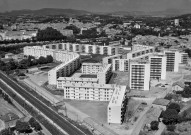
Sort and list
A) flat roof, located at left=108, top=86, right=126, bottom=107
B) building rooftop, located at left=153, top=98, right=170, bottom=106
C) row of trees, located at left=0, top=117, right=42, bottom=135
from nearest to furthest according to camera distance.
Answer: row of trees, located at left=0, top=117, right=42, bottom=135 < flat roof, located at left=108, top=86, right=126, bottom=107 < building rooftop, located at left=153, top=98, right=170, bottom=106

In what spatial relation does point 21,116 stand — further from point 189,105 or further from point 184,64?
point 184,64

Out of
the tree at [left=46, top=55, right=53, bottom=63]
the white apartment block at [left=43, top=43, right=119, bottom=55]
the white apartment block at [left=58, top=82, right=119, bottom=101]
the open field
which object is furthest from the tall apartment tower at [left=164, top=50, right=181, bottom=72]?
the tree at [left=46, top=55, right=53, bottom=63]

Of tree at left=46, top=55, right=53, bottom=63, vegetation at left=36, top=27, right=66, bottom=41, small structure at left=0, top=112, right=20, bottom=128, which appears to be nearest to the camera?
small structure at left=0, top=112, right=20, bottom=128

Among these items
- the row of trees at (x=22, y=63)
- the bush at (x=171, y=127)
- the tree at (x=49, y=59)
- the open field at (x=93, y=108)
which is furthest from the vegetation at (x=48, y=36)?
the bush at (x=171, y=127)

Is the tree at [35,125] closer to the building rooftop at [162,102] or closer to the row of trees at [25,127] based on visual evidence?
the row of trees at [25,127]

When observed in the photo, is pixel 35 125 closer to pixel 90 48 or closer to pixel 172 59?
pixel 172 59

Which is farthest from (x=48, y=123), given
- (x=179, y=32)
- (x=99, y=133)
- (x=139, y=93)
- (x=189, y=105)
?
(x=179, y=32)

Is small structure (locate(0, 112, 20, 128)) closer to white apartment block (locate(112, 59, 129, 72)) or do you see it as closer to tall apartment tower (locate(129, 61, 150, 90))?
tall apartment tower (locate(129, 61, 150, 90))
